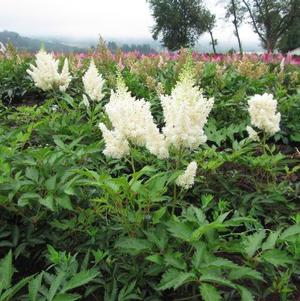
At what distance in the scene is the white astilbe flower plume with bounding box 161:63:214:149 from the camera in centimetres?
236

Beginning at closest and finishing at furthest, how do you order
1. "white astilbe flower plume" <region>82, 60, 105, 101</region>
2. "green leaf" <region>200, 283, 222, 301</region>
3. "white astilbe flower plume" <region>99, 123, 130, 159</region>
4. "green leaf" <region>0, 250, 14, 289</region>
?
"green leaf" <region>200, 283, 222, 301</region>, "green leaf" <region>0, 250, 14, 289</region>, "white astilbe flower plume" <region>99, 123, 130, 159</region>, "white astilbe flower plume" <region>82, 60, 105, 101</region>

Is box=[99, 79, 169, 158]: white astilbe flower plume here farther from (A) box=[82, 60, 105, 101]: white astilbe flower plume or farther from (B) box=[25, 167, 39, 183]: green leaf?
(A) box=[82, 60, 105, 101]: white astilbe flower plume

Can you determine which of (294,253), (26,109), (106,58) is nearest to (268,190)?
(294,253)

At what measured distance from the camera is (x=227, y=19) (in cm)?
4444

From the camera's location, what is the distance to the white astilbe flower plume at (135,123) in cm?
247

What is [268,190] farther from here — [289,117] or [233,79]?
[233,79]

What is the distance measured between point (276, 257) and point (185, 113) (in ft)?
2.81

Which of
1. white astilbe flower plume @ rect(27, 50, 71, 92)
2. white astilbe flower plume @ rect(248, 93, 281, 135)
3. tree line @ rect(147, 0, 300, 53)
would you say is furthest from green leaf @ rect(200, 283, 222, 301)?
tree line @ rect(147, 0, 300, 53)

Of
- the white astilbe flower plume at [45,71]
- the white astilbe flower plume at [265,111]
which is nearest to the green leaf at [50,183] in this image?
the white astilbe flower plume at [265,111]

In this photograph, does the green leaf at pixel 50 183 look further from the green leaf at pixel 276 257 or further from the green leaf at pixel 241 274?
the green leaf at pixel 276 257

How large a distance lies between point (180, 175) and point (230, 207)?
98 centimetres

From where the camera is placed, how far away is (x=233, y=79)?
253 inches

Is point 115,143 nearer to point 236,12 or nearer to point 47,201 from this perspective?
point 47,201

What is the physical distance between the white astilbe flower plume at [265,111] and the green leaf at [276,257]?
1.23 m
